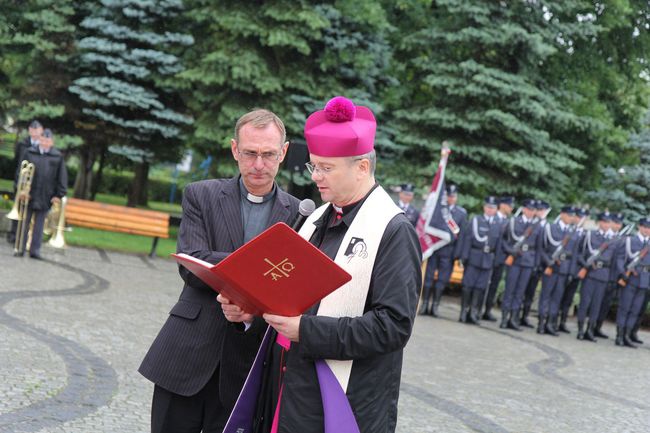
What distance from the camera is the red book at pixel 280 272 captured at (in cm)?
328

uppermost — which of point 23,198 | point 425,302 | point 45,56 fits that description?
point 45,56

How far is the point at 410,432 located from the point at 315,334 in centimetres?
432

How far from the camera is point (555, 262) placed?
17516mm

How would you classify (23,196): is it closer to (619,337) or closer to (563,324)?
(563,324)

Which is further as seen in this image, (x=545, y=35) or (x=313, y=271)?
(x=545, y=35)

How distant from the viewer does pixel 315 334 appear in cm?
340

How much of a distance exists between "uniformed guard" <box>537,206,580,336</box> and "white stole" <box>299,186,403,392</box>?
1423 centimetres

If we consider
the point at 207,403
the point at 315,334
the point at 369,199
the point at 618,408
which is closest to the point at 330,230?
the point at 369,199

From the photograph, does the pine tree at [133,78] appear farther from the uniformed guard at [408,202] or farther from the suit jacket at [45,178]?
the uniformed guard at [408,202]

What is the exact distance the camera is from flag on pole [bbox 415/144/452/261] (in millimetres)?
17031

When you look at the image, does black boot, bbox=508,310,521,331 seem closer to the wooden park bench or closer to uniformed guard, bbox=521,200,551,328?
uniformed guard, bbox=521,200,551,328

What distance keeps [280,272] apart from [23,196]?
44.8 feet

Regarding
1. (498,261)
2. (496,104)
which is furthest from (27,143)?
(496,104)

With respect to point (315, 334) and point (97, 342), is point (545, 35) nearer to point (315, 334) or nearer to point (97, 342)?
point (97, 342)
